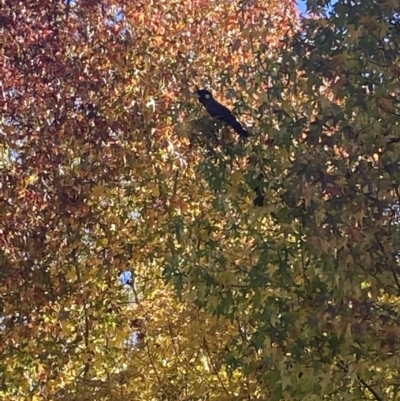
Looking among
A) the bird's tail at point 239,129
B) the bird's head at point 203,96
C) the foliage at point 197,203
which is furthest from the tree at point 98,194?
the bird's tail at point 239,129

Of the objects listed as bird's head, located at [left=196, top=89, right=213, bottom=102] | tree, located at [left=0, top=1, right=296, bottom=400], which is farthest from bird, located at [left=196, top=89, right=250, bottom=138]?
tree, located at [left=0, top=1, right=296, bottom=400]

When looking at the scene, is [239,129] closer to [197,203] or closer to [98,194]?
[197,203]

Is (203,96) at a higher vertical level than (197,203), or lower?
lower

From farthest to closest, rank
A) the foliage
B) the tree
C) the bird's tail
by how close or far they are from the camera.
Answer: the tree → the bird's tail → the foliage

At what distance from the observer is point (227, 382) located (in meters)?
6.33

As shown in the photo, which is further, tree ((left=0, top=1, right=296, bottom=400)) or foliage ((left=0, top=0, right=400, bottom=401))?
tree ((left=0, top=1, right=296, bottom=400))

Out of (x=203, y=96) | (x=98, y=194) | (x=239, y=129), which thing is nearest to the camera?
(x=239, y=129)

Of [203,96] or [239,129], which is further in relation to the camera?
[203,96]

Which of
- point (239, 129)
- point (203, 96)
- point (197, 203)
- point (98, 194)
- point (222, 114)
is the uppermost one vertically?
point (98, 194)

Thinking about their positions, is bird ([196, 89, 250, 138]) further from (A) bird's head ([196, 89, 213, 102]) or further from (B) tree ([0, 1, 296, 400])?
(B) tree ([0, 1, 296, 400])

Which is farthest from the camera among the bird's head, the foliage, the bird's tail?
the bird's head

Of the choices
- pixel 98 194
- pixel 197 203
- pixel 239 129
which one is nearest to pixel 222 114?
pixel 239 129

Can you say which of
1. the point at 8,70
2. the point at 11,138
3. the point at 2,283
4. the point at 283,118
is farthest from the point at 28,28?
the point at 283,118

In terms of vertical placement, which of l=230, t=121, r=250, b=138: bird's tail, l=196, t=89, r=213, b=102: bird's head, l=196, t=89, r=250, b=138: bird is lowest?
l=230, t=121, r=250, b=138: bird's tail
